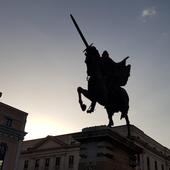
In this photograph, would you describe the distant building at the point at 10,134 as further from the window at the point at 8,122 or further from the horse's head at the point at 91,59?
the horse's head at the point at 91,59

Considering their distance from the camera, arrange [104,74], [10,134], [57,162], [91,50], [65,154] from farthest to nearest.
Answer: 1. [57,162]
2. [65,154]
3. [10,134]
4. [104,74]
5. [91,50]

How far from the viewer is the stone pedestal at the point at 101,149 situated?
9445 millimetres

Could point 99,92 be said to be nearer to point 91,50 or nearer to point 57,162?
point 91,50

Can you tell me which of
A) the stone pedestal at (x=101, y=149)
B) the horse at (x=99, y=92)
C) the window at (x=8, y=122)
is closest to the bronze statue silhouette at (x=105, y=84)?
the horse at (x=99, y=92)

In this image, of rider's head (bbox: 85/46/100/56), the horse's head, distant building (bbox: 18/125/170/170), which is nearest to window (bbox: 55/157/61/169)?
distant building (bbox: 18/125/170/170)

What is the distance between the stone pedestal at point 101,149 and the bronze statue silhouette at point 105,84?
36.0 inches

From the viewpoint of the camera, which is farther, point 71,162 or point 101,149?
point 71,162

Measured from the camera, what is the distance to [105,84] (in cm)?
1098

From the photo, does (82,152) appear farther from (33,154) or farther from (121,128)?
(33,154)

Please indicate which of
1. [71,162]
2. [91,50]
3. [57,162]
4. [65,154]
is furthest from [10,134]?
[91,50]

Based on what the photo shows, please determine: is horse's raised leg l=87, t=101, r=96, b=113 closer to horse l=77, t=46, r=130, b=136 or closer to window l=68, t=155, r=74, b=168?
horse l=77, t=46, r=130, b=136

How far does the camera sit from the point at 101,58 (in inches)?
453

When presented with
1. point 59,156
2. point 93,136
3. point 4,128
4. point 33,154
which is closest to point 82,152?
point 93,136

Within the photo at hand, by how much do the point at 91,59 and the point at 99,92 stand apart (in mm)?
1295
